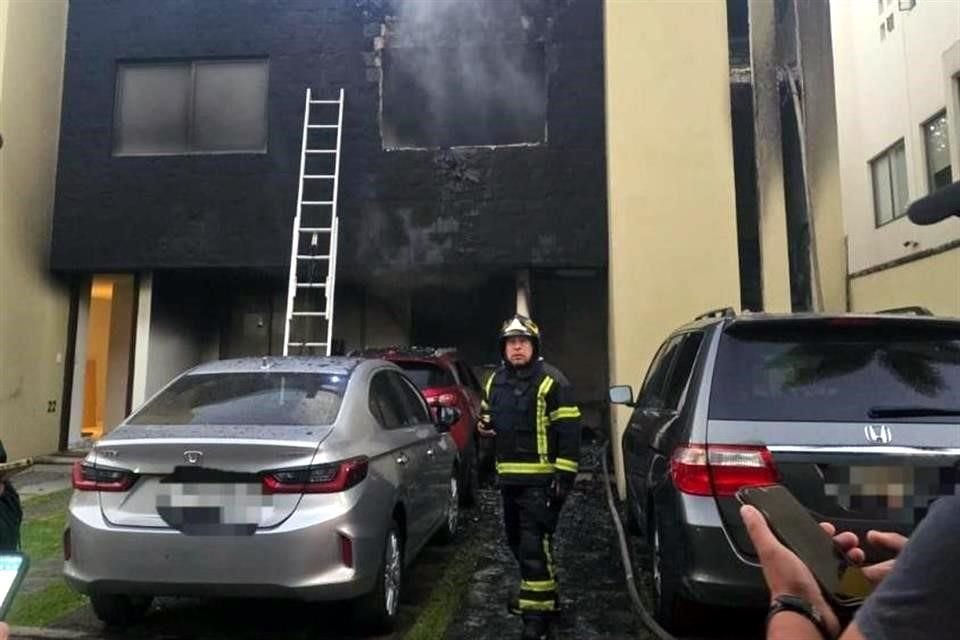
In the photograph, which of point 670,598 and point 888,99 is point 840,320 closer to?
point 670,598

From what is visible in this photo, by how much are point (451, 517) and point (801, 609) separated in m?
5.33

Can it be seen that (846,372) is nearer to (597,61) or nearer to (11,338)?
(597,61)

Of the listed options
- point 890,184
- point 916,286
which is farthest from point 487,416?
point 890,184

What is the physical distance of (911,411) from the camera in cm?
325

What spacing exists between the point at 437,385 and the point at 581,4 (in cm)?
523

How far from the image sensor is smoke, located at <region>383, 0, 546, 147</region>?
991 cm

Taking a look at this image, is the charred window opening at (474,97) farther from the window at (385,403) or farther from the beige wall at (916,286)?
the window at (385,403)

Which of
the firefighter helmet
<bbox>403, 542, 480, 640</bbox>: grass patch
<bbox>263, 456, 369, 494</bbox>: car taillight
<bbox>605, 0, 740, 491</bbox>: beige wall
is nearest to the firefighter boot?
<bbox>403, 542, 480, 640</bbox>: grass patch

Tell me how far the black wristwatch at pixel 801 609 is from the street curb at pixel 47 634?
4.11 meters

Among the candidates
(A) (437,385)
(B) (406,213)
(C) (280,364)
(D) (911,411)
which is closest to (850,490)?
(D) (911,411)

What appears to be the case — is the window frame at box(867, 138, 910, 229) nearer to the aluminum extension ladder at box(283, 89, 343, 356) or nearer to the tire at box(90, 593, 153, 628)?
the aluminum extension ladder at box(283, 89, 343, 356)

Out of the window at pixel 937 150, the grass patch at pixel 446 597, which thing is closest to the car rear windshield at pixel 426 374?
the grass patch at pixel 446 597

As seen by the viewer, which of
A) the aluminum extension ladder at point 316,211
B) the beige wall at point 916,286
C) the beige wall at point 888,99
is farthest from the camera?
the beige wall at point 888,99

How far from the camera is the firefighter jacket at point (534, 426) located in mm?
4445
